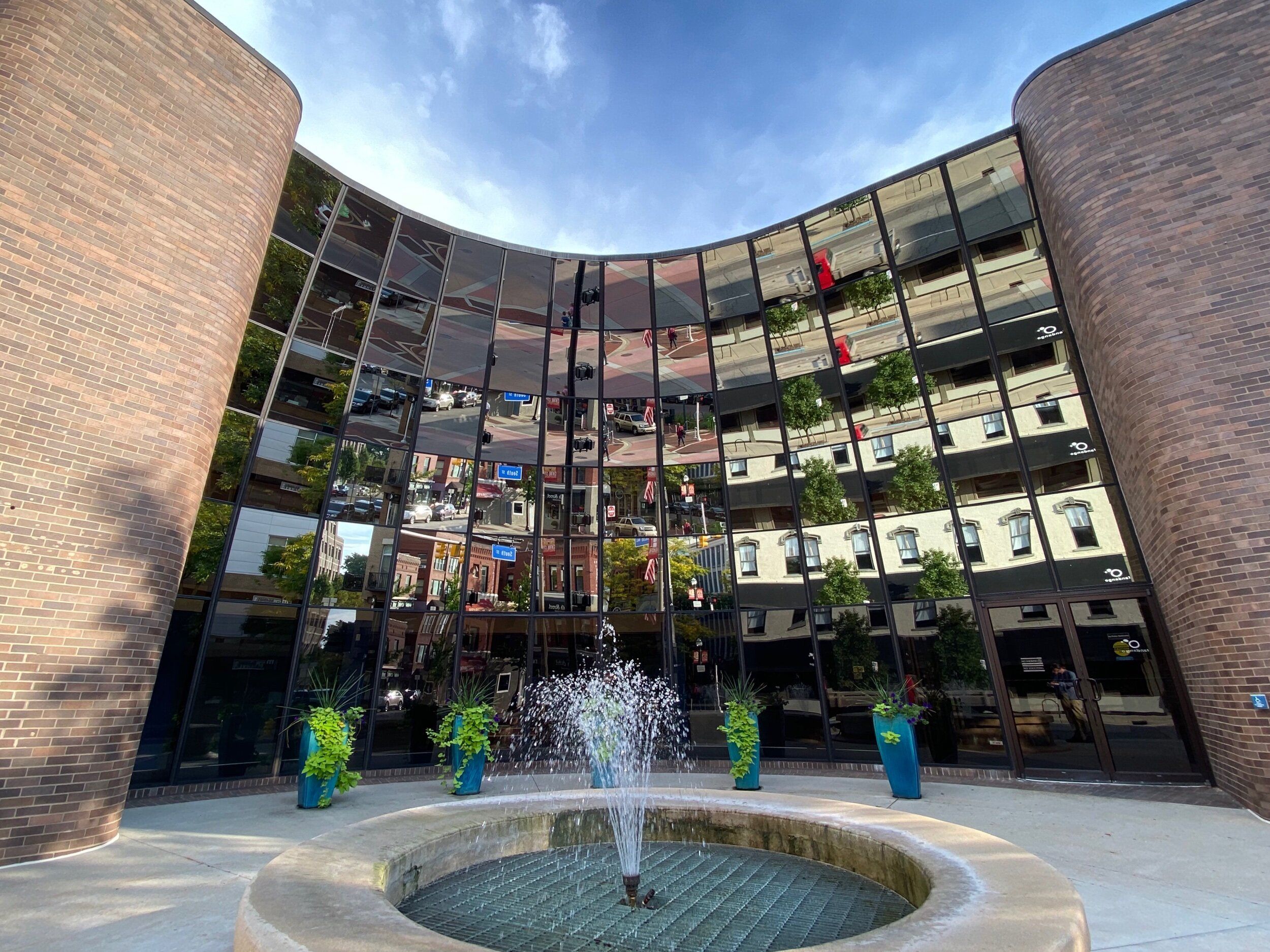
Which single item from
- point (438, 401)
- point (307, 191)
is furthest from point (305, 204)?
point (438, 401)

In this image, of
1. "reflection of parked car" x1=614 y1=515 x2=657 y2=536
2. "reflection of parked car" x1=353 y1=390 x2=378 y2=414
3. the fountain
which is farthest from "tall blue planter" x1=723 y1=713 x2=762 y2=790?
"reflection of parked car" x1=353 y1=390 x2=378 y2=414

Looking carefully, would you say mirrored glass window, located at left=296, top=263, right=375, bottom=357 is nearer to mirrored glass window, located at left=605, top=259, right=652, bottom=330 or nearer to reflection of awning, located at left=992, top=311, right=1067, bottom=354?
mirrored glass window, located at left=605, top=259, right=652, bottom=330

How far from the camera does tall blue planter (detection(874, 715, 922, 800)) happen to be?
7145mm

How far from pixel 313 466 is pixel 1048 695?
425 inches

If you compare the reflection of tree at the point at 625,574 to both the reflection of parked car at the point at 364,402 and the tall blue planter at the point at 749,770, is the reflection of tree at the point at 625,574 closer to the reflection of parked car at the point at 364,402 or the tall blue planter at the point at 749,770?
the tall blue planter at the point at 749,770

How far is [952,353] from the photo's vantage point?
32.2 ft

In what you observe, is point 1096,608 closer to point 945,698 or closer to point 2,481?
point 945,698

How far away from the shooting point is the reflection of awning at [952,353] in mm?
9586

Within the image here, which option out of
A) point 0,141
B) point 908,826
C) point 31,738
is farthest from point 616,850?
point 0,141

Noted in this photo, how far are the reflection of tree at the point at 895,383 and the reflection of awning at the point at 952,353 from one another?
0.17 metres

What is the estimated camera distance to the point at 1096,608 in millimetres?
7980

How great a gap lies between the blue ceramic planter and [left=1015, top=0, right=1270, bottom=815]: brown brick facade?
670cm

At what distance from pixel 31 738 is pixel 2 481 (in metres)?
2.08

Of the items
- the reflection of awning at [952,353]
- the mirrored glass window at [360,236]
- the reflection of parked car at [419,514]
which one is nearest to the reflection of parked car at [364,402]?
the reflection of parked car at [419,514]
